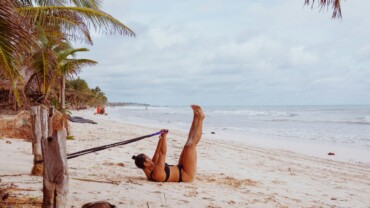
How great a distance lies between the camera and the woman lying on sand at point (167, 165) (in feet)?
17.9

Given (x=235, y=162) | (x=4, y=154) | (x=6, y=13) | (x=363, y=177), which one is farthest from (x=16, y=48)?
(x=363, y=177)

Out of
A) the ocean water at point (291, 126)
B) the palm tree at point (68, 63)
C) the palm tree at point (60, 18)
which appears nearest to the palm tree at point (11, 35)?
the palm tree at point (60, 18)

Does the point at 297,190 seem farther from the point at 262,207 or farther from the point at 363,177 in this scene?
the point at 363,177

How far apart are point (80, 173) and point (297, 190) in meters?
3.39

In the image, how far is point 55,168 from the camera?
9.30 feet

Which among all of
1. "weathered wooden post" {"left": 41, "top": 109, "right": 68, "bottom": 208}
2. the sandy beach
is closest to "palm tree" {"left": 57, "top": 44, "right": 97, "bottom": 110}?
the sandy beach

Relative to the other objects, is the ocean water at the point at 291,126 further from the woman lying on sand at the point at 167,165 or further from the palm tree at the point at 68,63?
the woman lying on sand at the point at 167,165

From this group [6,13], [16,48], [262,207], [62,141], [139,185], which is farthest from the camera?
[139,185]

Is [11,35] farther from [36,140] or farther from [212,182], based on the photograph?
[212,182]

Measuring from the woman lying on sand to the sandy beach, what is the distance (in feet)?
0.52

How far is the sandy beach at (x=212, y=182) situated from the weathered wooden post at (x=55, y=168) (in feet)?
3.44

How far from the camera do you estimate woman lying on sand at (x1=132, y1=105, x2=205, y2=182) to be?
5453 mm

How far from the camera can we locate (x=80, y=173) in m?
5.80

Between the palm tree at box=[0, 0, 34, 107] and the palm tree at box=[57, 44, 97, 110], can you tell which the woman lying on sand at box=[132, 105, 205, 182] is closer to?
the palm tree at box=[0, 0, 34, 107]
